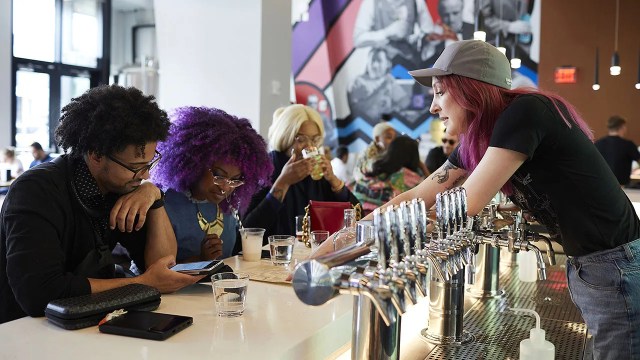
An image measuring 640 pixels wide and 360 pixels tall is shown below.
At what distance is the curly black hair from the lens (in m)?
1.71

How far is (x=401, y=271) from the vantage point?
3.20 feet

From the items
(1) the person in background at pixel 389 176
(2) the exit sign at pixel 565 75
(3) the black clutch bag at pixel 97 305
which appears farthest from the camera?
(2) the exit sign at pixel 565 75

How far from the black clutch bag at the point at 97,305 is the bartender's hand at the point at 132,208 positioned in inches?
13.7

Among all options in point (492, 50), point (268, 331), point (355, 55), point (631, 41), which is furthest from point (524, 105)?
point (355, 55)

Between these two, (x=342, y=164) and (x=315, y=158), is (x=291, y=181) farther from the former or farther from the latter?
(x=342, y=164)

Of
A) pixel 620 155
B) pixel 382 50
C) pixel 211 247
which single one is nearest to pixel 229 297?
pixel 211 247

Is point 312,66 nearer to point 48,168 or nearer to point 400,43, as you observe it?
point 400,43

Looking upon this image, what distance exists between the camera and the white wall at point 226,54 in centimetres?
422

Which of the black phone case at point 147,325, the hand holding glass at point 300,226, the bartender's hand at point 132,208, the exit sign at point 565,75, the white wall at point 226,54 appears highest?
the exit sign at point 565,75

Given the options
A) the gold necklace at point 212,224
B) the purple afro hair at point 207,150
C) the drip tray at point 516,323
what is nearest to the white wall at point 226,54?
the purple afro hair at point 207,150

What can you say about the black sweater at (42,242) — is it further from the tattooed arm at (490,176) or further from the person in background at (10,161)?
the person in background at (10,161)

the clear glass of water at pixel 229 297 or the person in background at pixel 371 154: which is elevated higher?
the person in background at pixel 371 154

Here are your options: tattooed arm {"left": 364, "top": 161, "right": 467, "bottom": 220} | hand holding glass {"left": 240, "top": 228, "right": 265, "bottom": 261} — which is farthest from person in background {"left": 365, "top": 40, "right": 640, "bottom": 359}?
hand holding glass {"left": 240, "top": 228, "right": 265, "bottom": 261}

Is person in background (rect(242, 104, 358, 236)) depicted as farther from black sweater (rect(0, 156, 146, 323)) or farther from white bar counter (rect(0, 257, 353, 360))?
white bar counter (rect(0, 257, 353, 360))
